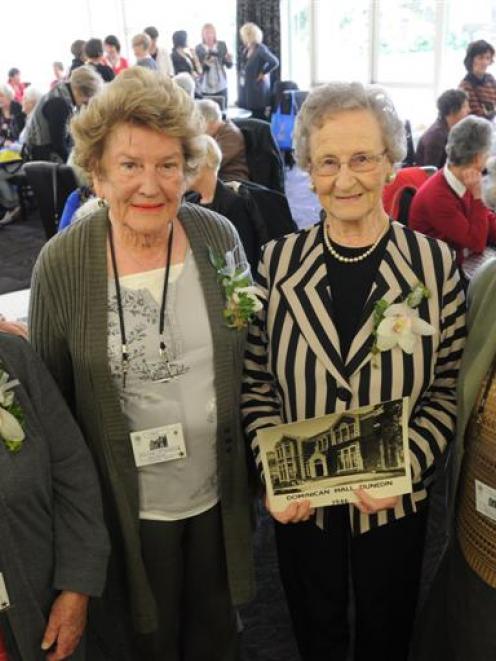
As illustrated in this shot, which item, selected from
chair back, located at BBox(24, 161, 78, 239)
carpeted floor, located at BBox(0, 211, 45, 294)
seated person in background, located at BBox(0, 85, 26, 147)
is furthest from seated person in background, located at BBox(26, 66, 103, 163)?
seated person in background, located at BBox(0, 85, 26, 147)

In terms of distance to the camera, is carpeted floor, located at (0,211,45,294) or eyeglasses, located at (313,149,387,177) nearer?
eyeglasses, located at (313,149,387,177)

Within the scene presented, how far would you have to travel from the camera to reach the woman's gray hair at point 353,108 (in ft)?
4.92

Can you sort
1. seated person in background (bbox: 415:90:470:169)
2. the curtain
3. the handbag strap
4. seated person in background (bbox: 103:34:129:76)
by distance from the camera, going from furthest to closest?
the curtain, seated person in background (bbox: 103:34:129:76), the handbag strap, seated person in background (bbox: 415:90:470:169)

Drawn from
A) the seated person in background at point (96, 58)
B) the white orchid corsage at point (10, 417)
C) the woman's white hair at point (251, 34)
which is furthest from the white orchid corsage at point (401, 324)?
the woman's white hair at point (251, 34)

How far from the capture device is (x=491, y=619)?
1602 millimetres

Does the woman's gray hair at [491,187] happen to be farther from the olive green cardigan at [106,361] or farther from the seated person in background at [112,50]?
the seated person in background at [112,50]

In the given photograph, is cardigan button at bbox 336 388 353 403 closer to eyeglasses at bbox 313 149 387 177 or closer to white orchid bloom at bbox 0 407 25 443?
eyeglasses at bbox 313 149 387 177

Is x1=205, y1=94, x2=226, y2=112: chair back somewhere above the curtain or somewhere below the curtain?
below

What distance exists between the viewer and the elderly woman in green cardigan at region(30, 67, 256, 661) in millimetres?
1552

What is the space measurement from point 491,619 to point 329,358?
73 centimetres

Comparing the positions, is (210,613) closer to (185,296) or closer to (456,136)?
(185,296)

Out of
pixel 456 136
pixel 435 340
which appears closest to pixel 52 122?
pixel 456 136

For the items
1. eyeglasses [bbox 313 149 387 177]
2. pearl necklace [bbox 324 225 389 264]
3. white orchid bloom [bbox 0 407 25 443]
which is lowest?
white orchid bloom [bbox 0 407 25 443]

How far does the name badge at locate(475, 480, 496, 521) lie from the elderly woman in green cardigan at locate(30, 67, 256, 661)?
588 millimetres
